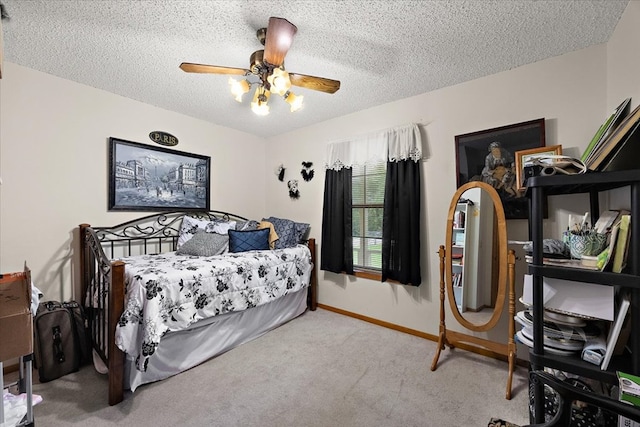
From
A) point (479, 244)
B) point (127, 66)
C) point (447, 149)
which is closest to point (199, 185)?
point (127, 66)

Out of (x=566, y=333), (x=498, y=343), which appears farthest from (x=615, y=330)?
(x=498, y=343)

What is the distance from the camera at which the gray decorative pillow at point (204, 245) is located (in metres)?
2.71

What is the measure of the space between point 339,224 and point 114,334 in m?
2.16

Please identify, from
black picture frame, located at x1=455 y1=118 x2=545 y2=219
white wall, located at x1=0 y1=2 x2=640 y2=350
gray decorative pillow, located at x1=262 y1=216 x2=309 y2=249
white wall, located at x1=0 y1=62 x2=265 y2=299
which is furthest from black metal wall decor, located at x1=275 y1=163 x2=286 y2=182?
black picture frame, located at x1=455 y1=118 x2=545 y2=219

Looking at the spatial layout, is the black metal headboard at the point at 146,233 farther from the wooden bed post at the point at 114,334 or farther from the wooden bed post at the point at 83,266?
the wooden bed post at the point at 114,334

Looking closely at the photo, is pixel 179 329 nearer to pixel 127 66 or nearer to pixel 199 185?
pixel 199 185

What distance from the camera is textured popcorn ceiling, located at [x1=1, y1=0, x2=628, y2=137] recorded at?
4.96ft

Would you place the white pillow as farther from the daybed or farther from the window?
the window

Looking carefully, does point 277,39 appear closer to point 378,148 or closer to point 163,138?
point 378,148

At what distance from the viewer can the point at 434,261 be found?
8.40 ft

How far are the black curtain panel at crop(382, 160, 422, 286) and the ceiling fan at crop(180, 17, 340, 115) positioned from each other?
119 centimetres

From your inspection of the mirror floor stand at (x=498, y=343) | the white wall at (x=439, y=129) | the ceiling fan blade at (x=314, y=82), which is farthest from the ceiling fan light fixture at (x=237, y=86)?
the mirror floor stand at (x=498, y=343)

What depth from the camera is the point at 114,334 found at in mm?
1703

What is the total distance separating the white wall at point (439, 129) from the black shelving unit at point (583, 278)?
123 centimetres
